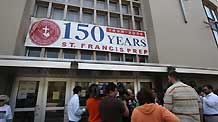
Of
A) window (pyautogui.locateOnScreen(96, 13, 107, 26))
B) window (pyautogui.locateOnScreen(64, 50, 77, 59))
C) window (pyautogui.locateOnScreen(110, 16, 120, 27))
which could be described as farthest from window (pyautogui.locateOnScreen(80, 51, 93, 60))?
window (pyautogui.locateOnScreen(110, 16, 120, 27))

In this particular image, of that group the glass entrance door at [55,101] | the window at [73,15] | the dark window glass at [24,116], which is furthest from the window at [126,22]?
Answer: the dark window glass at [24,116]

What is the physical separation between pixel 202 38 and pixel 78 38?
5.20m

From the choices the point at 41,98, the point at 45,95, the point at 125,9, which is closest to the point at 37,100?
the point at 41,98

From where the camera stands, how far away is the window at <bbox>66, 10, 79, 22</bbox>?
509 cm

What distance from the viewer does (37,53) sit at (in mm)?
4312

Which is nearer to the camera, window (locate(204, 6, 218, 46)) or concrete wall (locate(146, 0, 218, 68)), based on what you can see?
concrete wall (locate(146, 0, 218, 68))

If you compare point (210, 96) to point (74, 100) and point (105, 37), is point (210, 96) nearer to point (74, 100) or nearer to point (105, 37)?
point (74, 100)

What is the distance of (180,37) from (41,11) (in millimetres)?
4966

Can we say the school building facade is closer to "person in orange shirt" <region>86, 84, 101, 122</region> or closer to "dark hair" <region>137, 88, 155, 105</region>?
"person in orange shirt" <region>86, 84, 101, 122</region>

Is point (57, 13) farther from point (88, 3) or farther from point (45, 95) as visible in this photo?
point (45, 95)

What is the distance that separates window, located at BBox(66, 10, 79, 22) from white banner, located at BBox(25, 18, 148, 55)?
20.2 inches

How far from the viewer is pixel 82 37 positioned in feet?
15.0

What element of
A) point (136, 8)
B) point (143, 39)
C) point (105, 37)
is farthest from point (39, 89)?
point (136, 8)

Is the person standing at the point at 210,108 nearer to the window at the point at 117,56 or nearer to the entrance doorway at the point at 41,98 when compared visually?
the entrance doorway at the point at 41,98
